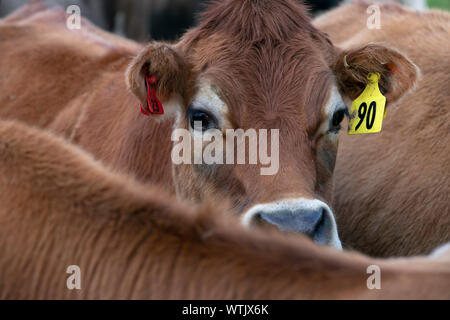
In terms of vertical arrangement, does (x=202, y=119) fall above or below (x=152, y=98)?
below

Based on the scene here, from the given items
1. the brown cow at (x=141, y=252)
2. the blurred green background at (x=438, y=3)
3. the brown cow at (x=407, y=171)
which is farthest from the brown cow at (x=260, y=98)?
the blurred green background at (x=438, y=3)

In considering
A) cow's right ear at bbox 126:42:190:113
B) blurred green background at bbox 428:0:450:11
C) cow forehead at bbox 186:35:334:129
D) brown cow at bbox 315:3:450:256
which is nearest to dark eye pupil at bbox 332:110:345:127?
cow forehead at bbox 186:35:334:129

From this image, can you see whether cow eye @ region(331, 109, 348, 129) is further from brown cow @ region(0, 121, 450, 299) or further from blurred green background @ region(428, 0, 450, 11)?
blurred green background @ region(428, 0, 450, 11)

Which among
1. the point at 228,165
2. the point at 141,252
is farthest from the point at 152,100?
the point at 141,252

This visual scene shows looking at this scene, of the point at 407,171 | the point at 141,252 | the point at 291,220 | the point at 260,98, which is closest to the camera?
the point at 141,252

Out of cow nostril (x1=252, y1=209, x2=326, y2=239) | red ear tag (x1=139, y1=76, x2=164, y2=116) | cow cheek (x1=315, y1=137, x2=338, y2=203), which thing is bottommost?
cow nostril (x1=252, y1=209, x2=326, y2=239)

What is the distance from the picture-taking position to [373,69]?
385 centimetres

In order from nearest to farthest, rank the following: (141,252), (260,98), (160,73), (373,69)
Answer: (141,252) < (260,98) < (160,73) < (373,69)

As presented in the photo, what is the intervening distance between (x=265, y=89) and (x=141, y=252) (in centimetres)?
160

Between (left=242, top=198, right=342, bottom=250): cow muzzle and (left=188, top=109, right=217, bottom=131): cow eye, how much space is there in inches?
23.6

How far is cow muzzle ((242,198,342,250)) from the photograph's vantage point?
3.13 m

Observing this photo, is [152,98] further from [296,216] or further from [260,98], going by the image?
[296,216]

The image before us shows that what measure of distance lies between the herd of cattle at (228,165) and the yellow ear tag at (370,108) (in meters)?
0.07
